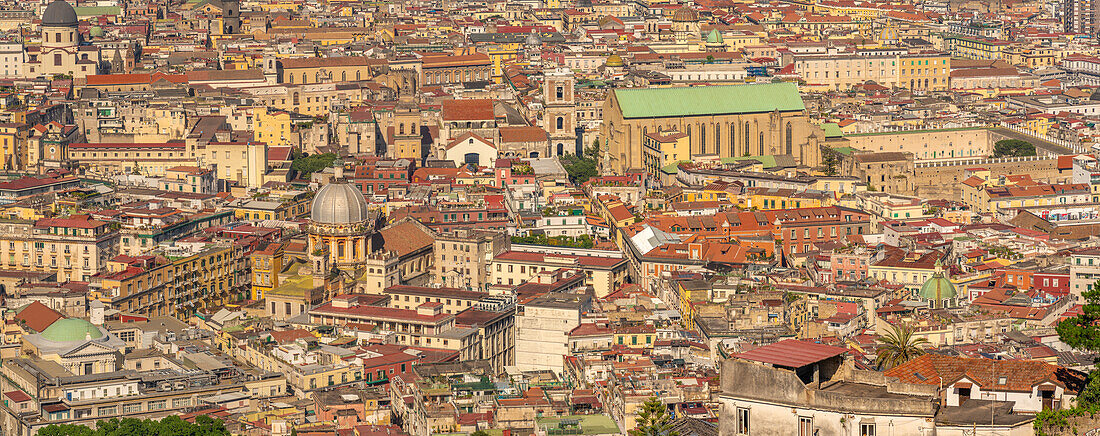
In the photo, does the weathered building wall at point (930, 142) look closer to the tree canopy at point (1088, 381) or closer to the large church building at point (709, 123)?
the large church building at point (709, 123)

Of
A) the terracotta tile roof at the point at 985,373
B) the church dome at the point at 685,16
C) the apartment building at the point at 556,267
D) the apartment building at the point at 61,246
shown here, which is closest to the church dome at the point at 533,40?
the church dome at the point at 685,16

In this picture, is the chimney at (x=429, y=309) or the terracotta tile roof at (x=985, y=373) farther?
the chimney at (x=429, y=309)

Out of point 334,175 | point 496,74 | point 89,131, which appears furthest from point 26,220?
point 496,74

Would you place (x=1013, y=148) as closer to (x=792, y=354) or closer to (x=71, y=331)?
(x=71, y=331)

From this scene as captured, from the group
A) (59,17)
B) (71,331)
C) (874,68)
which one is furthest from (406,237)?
(874,68)

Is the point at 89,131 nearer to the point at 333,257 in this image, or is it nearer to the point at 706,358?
the point at 333,257
